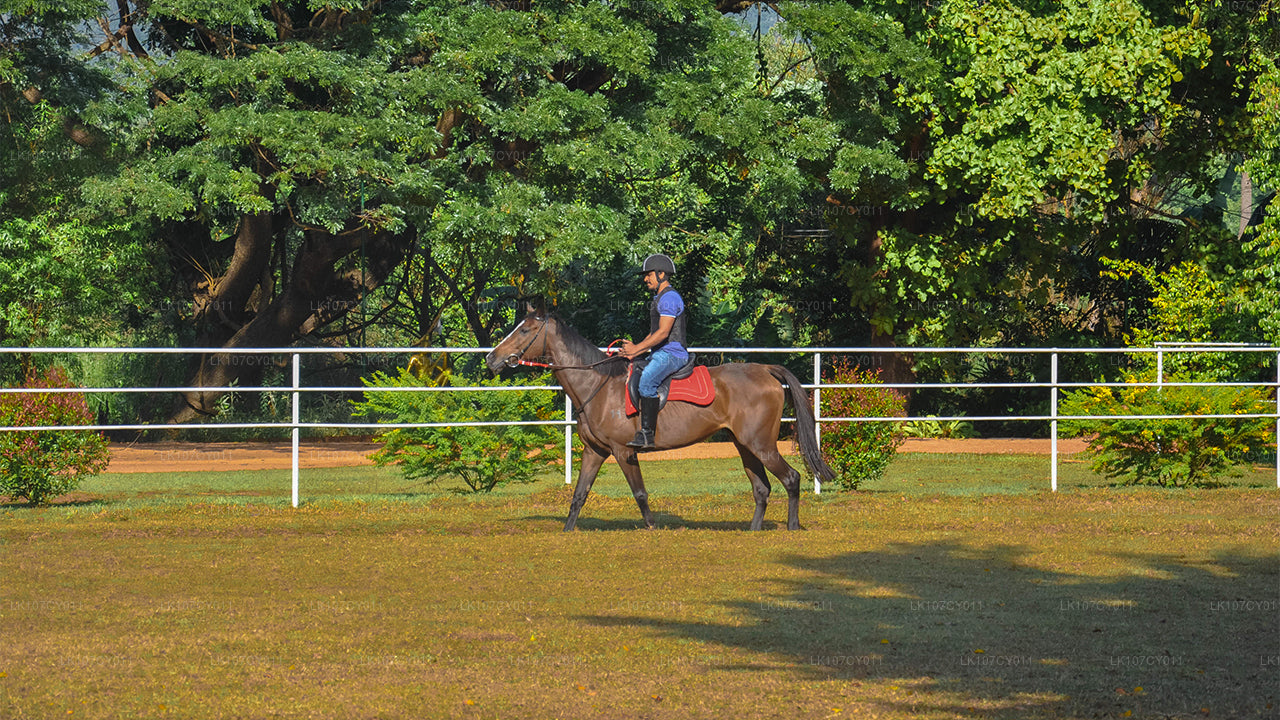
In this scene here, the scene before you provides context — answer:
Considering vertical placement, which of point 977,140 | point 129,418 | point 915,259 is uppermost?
point 977,140

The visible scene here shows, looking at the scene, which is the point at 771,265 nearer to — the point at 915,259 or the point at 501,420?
the point at 915,259

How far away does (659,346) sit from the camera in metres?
12.8

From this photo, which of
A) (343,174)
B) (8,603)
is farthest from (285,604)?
(343,174)

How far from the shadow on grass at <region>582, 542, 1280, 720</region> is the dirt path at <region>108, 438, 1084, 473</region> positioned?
46.1ft

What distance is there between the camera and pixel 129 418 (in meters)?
32.5

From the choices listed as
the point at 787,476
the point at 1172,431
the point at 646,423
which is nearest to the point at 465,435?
the point at 646,423

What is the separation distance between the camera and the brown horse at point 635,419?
12836mm

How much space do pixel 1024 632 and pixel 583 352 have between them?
5.78 meters

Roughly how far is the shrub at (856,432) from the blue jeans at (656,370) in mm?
4231

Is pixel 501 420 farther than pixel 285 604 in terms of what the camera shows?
Yes

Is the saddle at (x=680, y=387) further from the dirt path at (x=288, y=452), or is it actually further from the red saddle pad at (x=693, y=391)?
the dirt path at (x=288, y=452)

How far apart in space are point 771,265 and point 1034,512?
19.2 m

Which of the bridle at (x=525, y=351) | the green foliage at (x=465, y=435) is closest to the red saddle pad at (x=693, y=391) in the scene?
the bridle at (x=525, y=351)

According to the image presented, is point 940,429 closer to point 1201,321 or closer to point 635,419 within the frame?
point 1201,321
